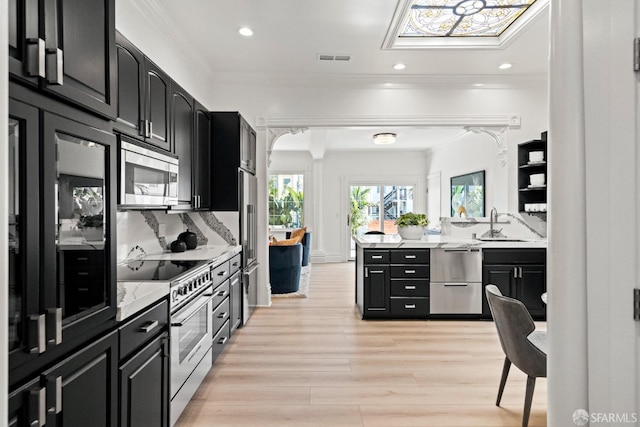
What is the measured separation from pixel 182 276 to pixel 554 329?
183 centimetres

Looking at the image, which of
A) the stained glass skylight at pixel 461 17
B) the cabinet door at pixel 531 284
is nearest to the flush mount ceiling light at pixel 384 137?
the stained glass skylight at pixel 461 17

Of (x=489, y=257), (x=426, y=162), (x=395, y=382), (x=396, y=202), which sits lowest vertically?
(x=395, y=382)

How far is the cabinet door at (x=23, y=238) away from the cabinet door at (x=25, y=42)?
0.09 m

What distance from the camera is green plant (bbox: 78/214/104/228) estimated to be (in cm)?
126

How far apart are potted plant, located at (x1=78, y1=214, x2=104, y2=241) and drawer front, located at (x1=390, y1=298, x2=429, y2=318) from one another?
3.45m

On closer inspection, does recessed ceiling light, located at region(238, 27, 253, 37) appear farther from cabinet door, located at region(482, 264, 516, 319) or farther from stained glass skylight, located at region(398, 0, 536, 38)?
cabinet door, located at region(482, 264, 516, 319)

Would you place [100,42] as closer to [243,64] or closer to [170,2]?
[170,2]

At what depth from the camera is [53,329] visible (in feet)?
3.54

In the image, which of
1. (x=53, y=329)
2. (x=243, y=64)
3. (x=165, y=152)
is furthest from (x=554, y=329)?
(x=243, y=64)

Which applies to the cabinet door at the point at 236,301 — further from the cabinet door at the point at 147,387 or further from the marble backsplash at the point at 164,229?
the cabinet door at the point at 147,387

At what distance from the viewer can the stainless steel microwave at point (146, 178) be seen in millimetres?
2123

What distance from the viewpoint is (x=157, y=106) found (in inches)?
101

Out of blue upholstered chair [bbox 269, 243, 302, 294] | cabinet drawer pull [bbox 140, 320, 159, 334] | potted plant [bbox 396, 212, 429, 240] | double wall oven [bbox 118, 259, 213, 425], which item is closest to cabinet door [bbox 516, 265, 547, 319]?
potted plant [bbox 396, 212, 429, 240]

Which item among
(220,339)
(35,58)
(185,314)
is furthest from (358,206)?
(35,58)
